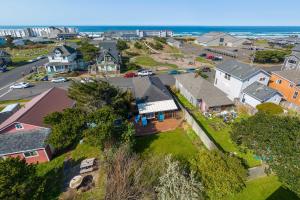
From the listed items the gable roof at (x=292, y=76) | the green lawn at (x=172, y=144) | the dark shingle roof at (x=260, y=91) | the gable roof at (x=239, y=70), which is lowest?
the green lawn at (x=172, y=144)

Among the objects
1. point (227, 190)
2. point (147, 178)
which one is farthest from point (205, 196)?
point (147, 178)

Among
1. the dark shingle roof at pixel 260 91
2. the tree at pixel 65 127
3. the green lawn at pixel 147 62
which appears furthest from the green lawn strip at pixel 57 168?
the green lawn at pixel 147 62

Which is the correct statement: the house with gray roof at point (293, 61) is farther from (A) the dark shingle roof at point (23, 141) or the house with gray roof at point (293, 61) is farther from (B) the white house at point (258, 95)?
(A) the dark shingle roof at point (23, 141)

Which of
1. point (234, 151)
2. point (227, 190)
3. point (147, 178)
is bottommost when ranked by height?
point (234, 151)

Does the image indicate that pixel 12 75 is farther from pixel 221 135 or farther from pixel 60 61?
pixel 221 135

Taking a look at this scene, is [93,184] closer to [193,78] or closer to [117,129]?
[117,129]
